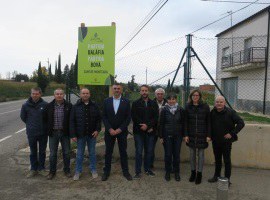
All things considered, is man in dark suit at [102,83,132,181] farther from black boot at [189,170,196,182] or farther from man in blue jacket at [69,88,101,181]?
black boot at [189,170,196,182]

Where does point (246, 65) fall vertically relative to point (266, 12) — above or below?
below

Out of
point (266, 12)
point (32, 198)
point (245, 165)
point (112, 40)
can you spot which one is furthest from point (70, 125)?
point (266, 12)

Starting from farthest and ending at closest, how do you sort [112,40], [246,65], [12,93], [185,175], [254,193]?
[12,93], [246,65], [112,40], [185,175], [254,193]

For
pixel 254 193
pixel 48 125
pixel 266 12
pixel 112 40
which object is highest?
pixel 266 12

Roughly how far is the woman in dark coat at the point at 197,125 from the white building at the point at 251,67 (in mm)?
11336

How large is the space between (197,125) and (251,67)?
19.6m

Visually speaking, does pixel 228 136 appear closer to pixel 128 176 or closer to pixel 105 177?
pixel 128 176

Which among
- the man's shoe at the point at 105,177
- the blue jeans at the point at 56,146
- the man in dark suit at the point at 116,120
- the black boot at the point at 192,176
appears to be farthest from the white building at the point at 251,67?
the blue jeans at the point at 56,146

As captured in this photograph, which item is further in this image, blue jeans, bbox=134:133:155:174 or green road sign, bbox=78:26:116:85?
green road sign, bbox=78:26:116:85

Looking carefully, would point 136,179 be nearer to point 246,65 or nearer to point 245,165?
point 245,165

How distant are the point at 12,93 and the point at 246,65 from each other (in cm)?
3654

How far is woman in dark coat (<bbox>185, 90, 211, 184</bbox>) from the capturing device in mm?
5297

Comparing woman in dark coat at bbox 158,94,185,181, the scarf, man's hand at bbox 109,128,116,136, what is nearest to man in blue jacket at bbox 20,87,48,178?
man's hand at bbox 109,128,116,136

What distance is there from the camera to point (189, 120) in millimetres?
5387
